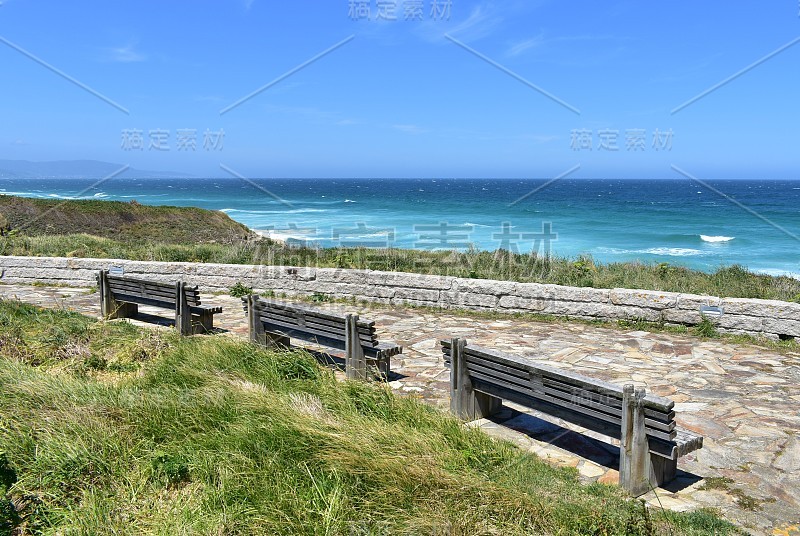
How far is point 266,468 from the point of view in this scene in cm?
354

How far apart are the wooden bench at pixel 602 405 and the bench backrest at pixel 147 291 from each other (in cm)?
398

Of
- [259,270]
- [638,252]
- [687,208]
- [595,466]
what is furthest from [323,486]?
[687,208]

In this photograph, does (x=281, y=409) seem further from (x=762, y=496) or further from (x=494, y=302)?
(x=494, y=302)

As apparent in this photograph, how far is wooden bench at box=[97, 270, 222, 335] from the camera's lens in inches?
293

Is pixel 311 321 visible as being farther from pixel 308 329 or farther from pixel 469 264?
pixel 469 264

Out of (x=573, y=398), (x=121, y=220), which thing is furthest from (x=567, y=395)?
(x=121, y=220)

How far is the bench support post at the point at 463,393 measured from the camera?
470cm

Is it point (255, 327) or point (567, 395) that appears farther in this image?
point (255, 327)

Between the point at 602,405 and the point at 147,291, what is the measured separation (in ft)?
20.0

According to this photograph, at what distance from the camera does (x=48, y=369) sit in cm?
562

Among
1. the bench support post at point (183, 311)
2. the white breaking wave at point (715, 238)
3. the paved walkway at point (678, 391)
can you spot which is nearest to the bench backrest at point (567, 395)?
the paved walkway at point (678, 391)

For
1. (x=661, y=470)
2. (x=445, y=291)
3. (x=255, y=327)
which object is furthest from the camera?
(x=445, y=291)

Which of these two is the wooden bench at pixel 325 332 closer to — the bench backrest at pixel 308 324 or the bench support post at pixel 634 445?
the bench backrest at pixel 308 324

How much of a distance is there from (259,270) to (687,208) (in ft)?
186
